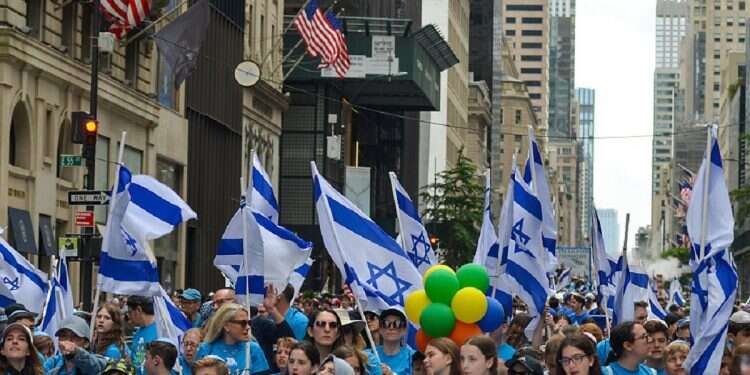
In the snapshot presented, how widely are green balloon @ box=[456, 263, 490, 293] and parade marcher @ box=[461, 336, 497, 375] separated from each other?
8.51ft

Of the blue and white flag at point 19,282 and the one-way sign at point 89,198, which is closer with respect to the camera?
the blue and white flag at point 19,282

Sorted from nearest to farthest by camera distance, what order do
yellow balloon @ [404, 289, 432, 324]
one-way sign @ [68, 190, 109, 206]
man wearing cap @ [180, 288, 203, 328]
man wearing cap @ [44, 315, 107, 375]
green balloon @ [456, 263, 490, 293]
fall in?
man wearing cap @ [44, 315, 107, 375]
yellow balloon @ [404, 289, 432, 324]
green balloon @ [456, 263, 490, 293]
man wearing cap @ [180, 288, 203, 328]
one-way sign @ [68, 190, 109, 206]

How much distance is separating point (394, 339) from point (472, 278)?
0.78m

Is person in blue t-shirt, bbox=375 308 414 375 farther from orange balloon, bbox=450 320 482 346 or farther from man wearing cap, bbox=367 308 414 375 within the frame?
orange balloon, bbox=450 320 482 346

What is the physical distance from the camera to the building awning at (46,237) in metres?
37.0

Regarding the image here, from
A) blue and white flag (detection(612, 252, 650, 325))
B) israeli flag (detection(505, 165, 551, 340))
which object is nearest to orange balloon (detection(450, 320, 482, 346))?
israeli flag (detection(505, 165, 551, 340))

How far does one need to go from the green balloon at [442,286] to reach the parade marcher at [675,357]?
62.3 inches

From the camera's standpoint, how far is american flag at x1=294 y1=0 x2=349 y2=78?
52031 mm

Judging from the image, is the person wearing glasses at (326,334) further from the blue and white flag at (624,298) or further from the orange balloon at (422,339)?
the blue and white flag at (624,298)

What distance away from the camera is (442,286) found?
13.1m

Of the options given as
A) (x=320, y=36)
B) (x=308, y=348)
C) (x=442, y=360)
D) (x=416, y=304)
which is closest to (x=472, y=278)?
(x=416, y=304)

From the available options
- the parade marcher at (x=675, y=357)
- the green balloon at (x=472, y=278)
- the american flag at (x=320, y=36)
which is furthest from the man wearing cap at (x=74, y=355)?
the american flag at (x=320, y=36)

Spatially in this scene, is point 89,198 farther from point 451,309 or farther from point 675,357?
point 675,357

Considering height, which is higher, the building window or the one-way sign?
the building window
